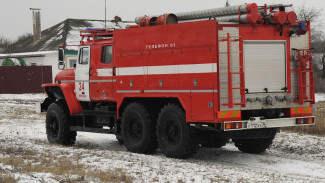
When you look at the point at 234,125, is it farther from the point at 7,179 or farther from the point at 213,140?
the point at 7,179

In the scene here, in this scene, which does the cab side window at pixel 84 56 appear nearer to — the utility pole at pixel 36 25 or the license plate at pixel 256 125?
the license plate at pixel 256 125

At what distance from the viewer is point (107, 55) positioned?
48.4 feet

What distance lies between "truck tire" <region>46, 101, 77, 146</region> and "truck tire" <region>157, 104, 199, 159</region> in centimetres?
376

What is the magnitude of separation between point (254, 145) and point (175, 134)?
228cm

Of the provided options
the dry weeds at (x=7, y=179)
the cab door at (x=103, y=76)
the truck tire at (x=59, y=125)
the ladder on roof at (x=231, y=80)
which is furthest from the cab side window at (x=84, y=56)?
the dry weeds at (x=7, y=179)

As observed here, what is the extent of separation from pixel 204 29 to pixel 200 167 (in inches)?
105

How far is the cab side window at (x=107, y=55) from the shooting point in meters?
14.6

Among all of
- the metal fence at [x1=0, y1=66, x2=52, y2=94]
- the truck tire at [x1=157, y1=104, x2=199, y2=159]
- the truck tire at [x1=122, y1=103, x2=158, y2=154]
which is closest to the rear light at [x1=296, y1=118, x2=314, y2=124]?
the truck tire at [x1=157, y1=104, x2=199, y2=159]

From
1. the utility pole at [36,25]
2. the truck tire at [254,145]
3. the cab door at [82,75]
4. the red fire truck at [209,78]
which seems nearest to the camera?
the red fire truck at [209,78]

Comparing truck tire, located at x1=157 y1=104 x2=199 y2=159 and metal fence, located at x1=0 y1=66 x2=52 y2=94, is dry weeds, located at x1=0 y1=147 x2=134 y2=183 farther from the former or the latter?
metal fence, located at x1=0 y1=66 x2=52 y2=94

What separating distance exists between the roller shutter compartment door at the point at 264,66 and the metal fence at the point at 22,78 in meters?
37.3

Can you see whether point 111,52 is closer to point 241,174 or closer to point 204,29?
point 204,29

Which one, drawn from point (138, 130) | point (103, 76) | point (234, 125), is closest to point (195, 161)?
point (234, 125)

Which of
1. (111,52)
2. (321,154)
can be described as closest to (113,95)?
(111,52)
